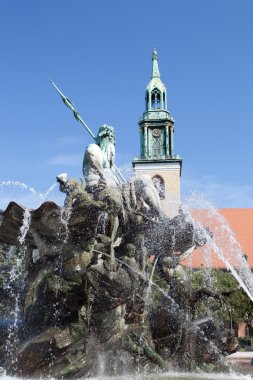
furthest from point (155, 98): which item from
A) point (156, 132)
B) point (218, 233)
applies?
point (218, 233)

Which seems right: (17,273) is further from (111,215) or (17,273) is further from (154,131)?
(154,131)

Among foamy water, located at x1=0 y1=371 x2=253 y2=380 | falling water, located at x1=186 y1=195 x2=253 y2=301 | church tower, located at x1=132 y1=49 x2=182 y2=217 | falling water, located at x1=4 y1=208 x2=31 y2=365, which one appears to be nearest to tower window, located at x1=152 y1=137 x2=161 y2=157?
church tower, located at x1=132 y1=49 x2=182 y2=217

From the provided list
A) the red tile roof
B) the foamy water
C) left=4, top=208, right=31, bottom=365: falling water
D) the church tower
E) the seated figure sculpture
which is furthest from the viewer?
the church tower

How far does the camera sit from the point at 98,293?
8445 mm

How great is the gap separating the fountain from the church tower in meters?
47.9

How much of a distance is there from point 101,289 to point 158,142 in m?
51.8

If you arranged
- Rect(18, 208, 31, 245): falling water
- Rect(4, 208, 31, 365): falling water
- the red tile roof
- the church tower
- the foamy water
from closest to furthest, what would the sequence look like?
1. the foamy water
2. Rect(4, 208, 31, 365): falling water
3. Rect(18, 208, 31, 245): falling water
4. the red tile roof
5. the church tower

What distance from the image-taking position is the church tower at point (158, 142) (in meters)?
58.4

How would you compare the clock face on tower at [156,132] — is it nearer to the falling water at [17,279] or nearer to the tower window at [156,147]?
the tower window at [156,147]

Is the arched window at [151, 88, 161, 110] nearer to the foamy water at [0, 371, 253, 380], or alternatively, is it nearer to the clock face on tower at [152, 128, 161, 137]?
the clock face on tower at [152, 128, 161, 137]

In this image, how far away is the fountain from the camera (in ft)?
27.4

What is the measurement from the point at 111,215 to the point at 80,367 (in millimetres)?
2403

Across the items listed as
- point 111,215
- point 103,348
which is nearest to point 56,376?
point 103,348

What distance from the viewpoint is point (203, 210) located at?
442 inches
